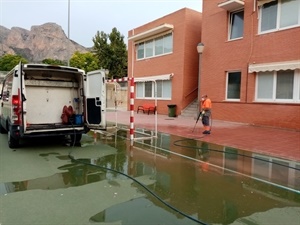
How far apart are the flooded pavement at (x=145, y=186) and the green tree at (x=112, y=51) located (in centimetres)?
2874

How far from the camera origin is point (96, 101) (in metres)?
8.20

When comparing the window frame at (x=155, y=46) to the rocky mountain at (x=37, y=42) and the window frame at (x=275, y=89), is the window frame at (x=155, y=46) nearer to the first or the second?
the window frame at (x=275, y=89)

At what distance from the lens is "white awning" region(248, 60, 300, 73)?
1147 cm

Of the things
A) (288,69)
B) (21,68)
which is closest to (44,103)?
(21,68)

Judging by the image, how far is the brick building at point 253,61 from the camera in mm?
11875

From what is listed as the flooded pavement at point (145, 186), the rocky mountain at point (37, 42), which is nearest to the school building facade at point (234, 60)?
the flooded pavement at point (145, 186)

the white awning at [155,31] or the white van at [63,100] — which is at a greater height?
the white awning at [155,31]

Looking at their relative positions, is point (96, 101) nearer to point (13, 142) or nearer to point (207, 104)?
point (13, 142)

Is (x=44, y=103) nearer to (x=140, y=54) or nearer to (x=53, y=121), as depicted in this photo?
(x=53, y=121)

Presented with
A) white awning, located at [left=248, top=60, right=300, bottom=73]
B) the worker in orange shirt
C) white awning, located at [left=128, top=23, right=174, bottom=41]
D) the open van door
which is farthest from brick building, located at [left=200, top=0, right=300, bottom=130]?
the open van door

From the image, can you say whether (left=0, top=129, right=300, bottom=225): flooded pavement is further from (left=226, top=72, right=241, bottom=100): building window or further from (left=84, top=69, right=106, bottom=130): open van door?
(left=226, top=72, right=241, bottom=100): building window

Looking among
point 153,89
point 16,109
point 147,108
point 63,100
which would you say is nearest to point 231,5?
point 153,89

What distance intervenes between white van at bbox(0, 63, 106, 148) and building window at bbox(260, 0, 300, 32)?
30.7 feet

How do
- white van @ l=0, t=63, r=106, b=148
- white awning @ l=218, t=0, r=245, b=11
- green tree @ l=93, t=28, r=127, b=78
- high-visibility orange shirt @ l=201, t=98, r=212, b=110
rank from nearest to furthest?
white van @ l=0, t=63, r=106, b=148 → high-visibility orange shirt @ l=201, t=98, r=212, b=110 → white awning @ l=218, t=0, r=245, b=11 → green tree @ l=93, t=28, r=127, b=78
